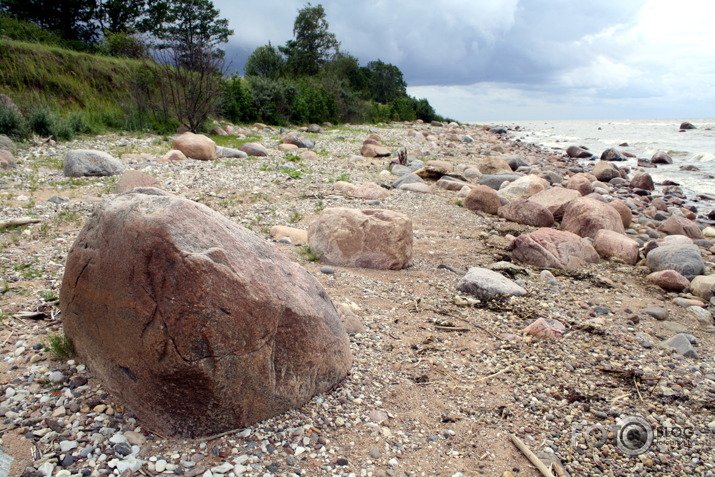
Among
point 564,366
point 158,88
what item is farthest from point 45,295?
point 158,88

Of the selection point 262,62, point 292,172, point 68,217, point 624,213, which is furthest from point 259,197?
point 262,62

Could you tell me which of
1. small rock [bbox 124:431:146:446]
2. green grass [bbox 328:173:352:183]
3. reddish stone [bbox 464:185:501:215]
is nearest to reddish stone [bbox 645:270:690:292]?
reddish stone [bbox 464:185:501:215]

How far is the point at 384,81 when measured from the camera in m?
51.2

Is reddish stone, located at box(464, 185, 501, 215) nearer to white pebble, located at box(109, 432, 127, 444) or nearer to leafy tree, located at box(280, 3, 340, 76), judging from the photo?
white pebble, located at box(109, 432, 127, 444)

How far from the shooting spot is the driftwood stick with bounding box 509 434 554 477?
8.80ft

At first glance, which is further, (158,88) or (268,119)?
(268,119)

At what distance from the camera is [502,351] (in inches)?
158

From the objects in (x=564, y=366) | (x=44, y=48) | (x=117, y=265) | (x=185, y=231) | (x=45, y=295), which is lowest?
(x=564, y=366)

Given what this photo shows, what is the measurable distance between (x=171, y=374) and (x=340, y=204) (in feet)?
19.9

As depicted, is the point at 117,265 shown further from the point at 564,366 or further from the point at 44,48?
the point at 44,48

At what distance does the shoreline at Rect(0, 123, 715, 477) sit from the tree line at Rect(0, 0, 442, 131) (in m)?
12.5

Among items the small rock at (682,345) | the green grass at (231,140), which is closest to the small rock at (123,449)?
the small rock at (682,345)

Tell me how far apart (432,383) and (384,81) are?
51.0m

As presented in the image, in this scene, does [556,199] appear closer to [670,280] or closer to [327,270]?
[670,280]
